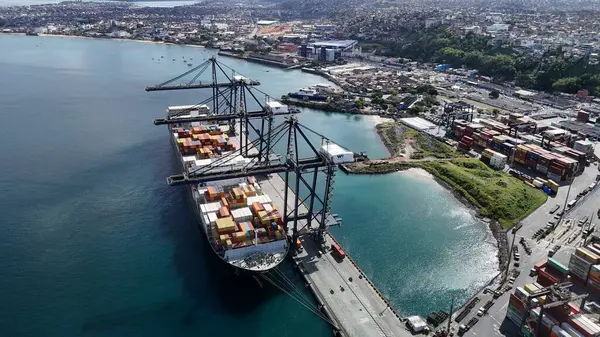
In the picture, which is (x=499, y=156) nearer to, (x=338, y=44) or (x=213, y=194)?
(x=213, y=194)

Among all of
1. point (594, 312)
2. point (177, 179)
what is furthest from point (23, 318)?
point (594, 312)

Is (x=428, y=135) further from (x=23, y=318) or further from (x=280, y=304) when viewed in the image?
(x=23, y=318)

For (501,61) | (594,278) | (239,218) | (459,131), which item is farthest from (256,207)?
(501,61)

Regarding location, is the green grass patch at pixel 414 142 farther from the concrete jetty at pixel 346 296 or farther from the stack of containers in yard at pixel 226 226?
the stack of containers in yard at pixel 226 226

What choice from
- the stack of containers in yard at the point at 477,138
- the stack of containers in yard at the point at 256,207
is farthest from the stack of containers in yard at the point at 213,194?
the stack of containers in yard at the point at 477,138

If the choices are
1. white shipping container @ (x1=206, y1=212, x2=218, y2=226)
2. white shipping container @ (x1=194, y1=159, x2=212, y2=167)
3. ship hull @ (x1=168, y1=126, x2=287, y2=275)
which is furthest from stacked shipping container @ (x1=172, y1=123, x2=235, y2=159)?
white shipping container @ (x1=206, y1=212, x2=218, y2=226)
